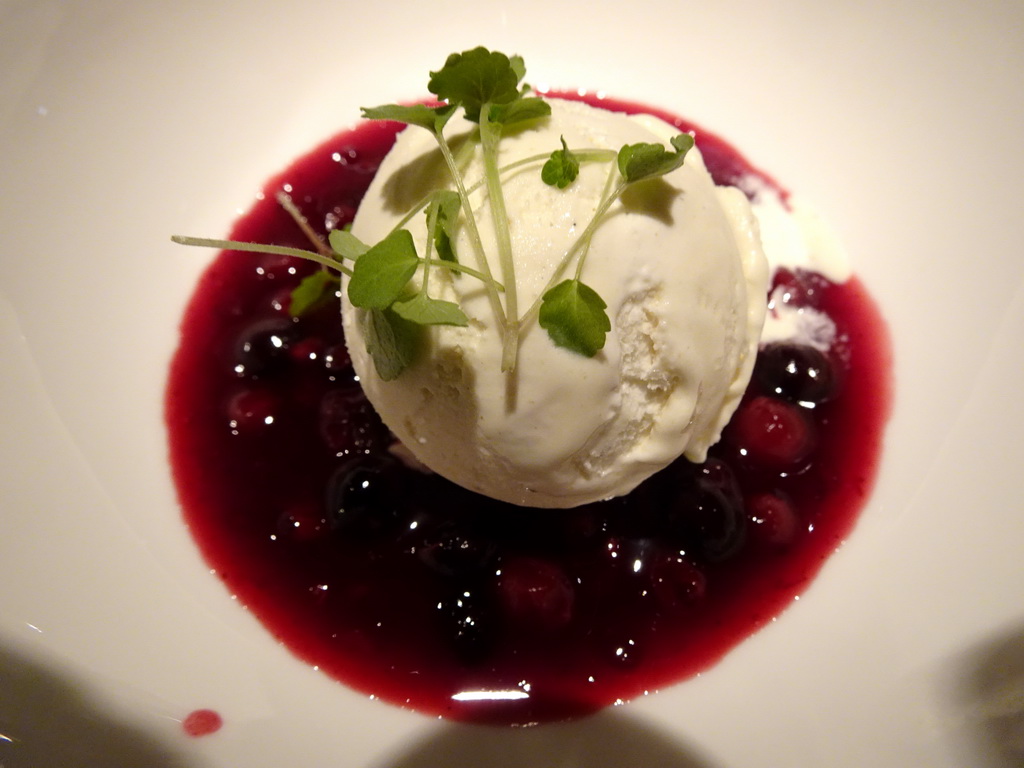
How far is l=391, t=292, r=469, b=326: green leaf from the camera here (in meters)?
1.00

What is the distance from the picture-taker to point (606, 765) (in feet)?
4.31

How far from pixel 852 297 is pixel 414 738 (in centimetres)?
149

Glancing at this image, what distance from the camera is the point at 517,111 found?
124cm

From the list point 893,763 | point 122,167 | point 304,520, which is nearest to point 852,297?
point 893,763

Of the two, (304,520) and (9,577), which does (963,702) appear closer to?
(304,520)

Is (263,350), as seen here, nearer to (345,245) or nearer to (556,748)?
(345,245)

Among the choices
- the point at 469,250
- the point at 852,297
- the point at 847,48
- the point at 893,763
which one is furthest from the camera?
the point at 847,48

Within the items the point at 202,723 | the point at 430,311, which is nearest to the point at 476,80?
the point at 430,311

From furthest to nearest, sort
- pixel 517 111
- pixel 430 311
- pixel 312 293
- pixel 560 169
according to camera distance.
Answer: pixel 312 293, pixel 517 111, pixel 560 169, pixel 430 311

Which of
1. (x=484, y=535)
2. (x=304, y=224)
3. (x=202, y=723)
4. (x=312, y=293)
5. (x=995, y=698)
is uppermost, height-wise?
(x=304, y=224)

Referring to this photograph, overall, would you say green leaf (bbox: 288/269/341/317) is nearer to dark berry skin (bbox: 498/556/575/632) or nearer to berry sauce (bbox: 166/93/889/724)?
berry sauce (bbox: 166/93/889/724)

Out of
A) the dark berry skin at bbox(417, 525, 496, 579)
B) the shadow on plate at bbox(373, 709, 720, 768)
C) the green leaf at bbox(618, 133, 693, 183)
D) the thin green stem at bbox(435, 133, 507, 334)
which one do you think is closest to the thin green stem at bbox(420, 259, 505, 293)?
the thin green stem at bbox(435, 133, 507, 334)

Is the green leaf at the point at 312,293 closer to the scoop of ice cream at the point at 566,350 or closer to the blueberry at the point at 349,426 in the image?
Result: the blueberry at the point at 349,426

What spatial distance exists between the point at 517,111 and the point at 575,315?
0.43 meters
